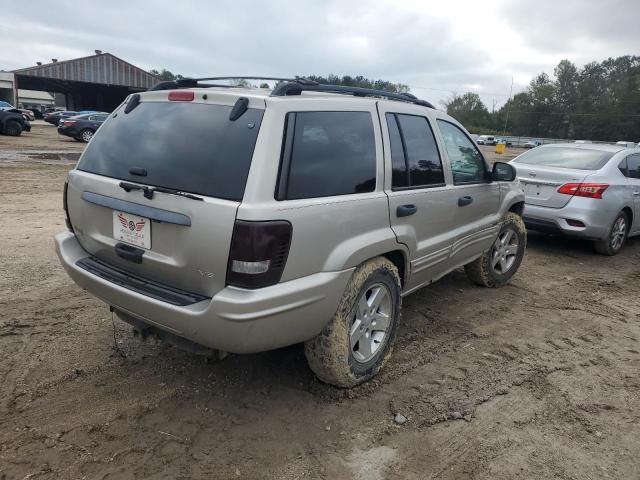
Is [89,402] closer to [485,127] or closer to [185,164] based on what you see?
[185,164]

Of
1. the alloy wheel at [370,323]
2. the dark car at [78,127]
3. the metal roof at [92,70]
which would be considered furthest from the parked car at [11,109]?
the alloy wheel at [370,323]

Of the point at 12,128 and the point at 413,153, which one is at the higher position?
the point at 413,153

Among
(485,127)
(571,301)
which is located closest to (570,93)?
(485,127)

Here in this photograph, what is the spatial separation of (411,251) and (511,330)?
1.50 meters

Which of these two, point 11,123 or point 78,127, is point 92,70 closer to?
point 11,123

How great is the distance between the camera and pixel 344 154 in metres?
2.94

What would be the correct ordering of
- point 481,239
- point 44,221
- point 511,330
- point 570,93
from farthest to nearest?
point 570,93, point 44,221, point 481,239, point 511,330

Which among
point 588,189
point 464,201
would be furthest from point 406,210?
point 588,189

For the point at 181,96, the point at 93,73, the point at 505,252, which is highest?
the point at 93,73

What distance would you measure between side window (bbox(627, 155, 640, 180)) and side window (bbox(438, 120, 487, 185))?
13.0ft

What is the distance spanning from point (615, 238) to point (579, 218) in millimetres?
997

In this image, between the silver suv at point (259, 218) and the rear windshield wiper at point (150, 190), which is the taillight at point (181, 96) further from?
the rear windshield wiper at point (150, 190)

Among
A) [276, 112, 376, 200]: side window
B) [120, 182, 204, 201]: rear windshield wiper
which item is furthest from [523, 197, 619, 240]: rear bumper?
[120, 182, 204, 201]: rear windshield wiper

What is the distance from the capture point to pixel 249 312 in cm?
238
